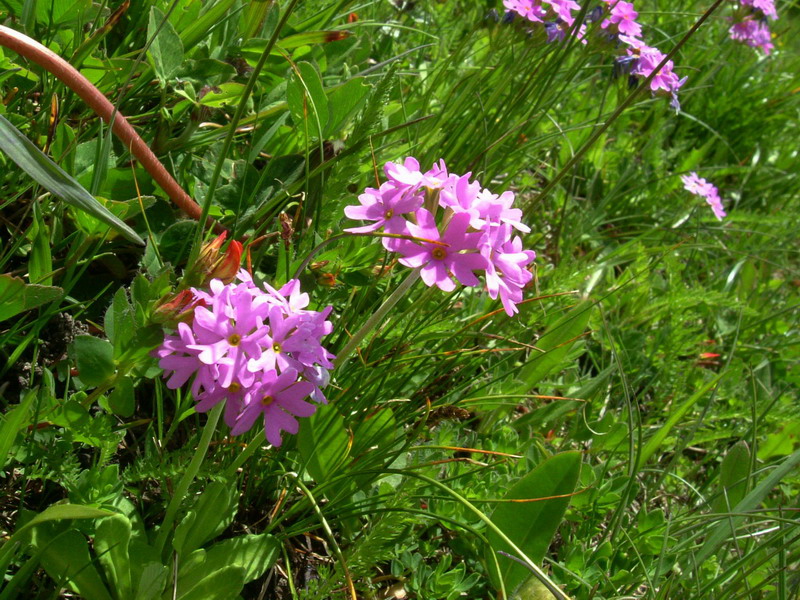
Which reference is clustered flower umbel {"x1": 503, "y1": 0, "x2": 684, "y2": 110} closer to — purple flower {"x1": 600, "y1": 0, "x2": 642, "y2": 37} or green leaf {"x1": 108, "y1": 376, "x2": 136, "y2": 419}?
purple flower {"x1": 600, "y1": 0, "x2": 642, "y2": 37}

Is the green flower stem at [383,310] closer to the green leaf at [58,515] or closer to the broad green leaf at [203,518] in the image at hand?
the broad green leaf at [203,518]

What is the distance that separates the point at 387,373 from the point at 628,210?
192 centimetres

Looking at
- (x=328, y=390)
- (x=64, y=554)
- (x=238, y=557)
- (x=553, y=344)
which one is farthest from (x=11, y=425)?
(x=553, y=344)

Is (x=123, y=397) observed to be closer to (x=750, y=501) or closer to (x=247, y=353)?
(x=247, y=353)

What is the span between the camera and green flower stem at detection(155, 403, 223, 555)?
44.5 inches

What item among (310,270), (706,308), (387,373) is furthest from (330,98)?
(706,308)

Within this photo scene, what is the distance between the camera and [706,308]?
2.69m

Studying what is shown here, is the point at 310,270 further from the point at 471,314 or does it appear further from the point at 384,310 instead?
the point at 471,314

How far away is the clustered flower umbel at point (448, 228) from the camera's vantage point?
1.15 meters

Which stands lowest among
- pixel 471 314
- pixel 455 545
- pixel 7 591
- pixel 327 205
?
pixel 7 591

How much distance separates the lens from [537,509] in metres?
1.49

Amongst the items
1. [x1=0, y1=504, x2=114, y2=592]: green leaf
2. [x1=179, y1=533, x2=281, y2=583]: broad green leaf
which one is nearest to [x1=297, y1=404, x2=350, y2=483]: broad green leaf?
[x1=179, y1=533, x2=281, y2=583]: broad green leaf

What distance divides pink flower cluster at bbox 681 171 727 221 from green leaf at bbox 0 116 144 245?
2394mm

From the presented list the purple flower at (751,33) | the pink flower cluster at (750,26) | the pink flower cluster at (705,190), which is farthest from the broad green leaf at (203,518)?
the purple flower at (751,33)
